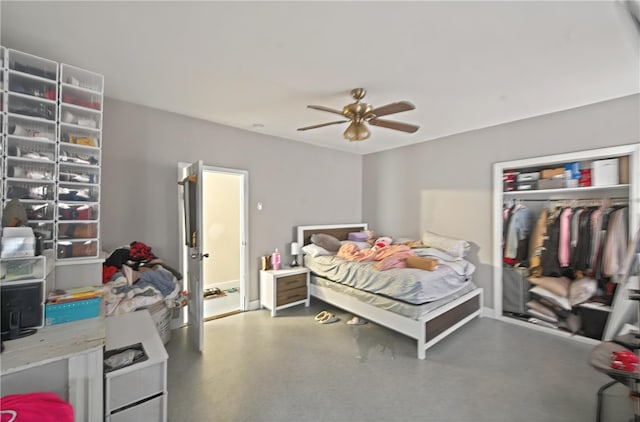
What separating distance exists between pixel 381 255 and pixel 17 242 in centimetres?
319

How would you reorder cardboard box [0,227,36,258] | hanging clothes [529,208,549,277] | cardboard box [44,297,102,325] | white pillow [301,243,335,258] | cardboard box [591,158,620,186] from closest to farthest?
1. cardboard box [0,227,36,258]
2. cardboard box [44,297,102,325]
3. cardboard box [591,158,620,186]
4. hanging clothes [529,208,549,277]
5. white pillow [301,243,335,258]

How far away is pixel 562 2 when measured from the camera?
1.48m

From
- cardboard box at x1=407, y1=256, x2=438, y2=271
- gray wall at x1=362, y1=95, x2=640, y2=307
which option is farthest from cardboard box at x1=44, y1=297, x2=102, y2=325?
gray wall at x1=362, y1=95, x2=640, y2=307

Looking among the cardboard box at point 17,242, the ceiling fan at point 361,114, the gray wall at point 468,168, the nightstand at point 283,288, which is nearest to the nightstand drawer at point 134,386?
the cardboard box at point 17,242

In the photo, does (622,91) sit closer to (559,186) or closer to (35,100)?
(559,186)

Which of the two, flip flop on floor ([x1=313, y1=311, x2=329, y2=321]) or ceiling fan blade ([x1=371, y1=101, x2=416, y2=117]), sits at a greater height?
ceiling fan blade ([x1=371, y1=101, x2=416, y2=117])

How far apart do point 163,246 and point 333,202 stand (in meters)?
2.76

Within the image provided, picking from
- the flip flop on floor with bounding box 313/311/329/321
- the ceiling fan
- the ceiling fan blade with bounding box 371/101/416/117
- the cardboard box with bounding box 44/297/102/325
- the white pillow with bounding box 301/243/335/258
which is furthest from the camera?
the white pillow with bounding box 301/243/335/258

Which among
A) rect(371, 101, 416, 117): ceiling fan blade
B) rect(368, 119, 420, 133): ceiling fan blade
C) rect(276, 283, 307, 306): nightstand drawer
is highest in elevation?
rect(371, 101, 416, 117): ceiling fan blade

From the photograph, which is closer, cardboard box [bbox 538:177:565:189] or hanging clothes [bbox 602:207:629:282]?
hanging clothes [bbox 602:207:629:282]

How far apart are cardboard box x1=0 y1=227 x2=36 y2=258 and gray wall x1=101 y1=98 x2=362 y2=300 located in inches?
52.1

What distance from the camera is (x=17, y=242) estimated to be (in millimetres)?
1430

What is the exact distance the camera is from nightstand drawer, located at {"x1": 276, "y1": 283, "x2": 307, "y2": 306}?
11.8 ft

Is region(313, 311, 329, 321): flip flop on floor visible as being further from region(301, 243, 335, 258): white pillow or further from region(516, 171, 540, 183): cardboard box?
region(516, 171, 540, 183): cardboard box
